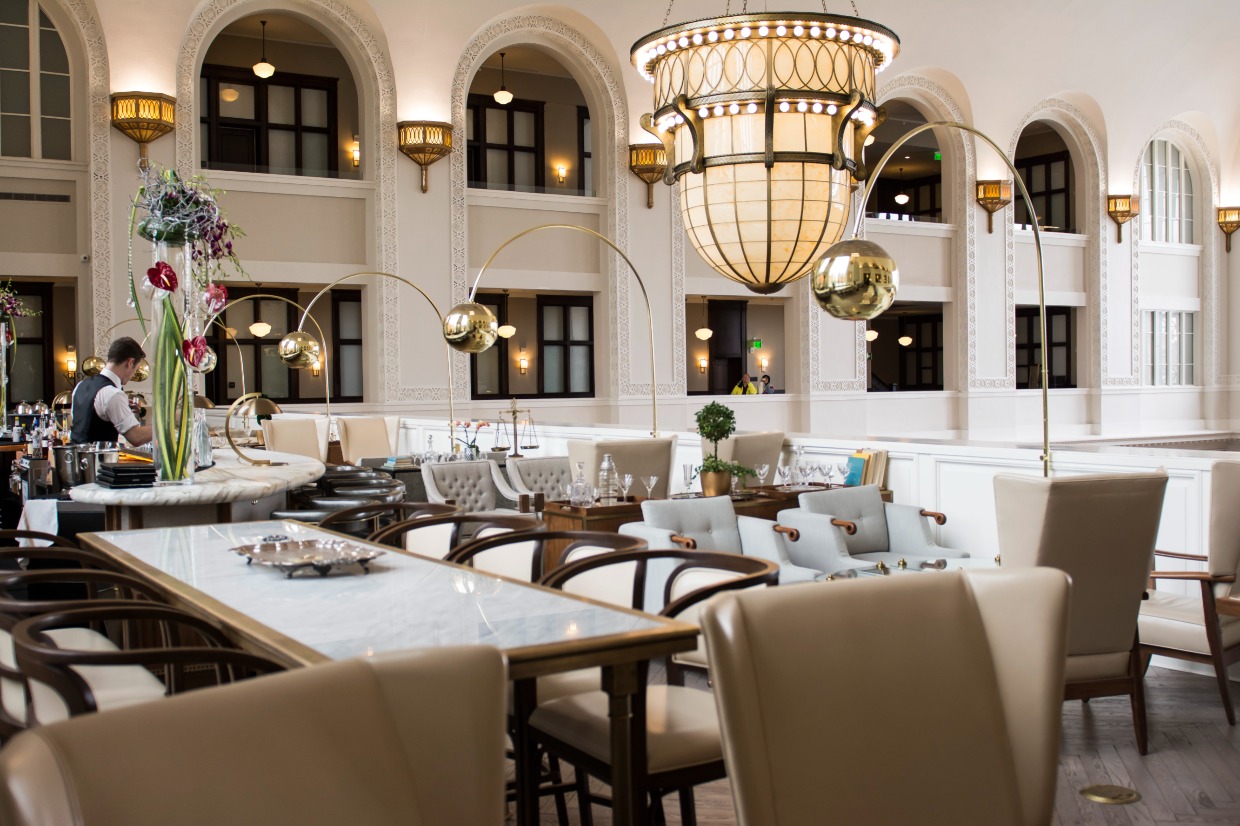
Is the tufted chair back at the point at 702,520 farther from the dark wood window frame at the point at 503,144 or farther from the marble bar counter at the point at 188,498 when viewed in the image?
the dark wood window frame at the point at 503,144

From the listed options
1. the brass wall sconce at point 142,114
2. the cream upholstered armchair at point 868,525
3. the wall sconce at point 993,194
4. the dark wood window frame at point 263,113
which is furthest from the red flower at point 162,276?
the wall sconce at point 993,194

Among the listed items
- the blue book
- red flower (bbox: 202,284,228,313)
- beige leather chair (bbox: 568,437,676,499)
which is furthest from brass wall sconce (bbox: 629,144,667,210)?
red flower (bbox: 202,284,228,313)

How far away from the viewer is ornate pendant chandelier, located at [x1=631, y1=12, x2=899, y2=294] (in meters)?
3.64

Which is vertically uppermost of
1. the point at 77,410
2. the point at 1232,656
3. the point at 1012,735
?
the point at 77,410

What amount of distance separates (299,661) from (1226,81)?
71.5 ft

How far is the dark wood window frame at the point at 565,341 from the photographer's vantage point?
16.4m

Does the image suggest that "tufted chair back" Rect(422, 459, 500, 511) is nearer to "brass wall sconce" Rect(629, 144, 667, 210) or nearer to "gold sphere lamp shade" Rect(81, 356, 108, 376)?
"gold sphere lamp shade" Rect(81, 356, 108, 376)

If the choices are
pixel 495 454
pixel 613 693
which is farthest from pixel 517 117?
pixel 613 693

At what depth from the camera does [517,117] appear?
58.9ft

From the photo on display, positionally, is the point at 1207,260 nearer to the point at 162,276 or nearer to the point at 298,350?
the point at 298,350

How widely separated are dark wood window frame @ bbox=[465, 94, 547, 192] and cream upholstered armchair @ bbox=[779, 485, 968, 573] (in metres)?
10.9

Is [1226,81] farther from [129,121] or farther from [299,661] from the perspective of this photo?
[299,661]

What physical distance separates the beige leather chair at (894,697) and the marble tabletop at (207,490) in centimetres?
331

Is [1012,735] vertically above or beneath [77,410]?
beneath
